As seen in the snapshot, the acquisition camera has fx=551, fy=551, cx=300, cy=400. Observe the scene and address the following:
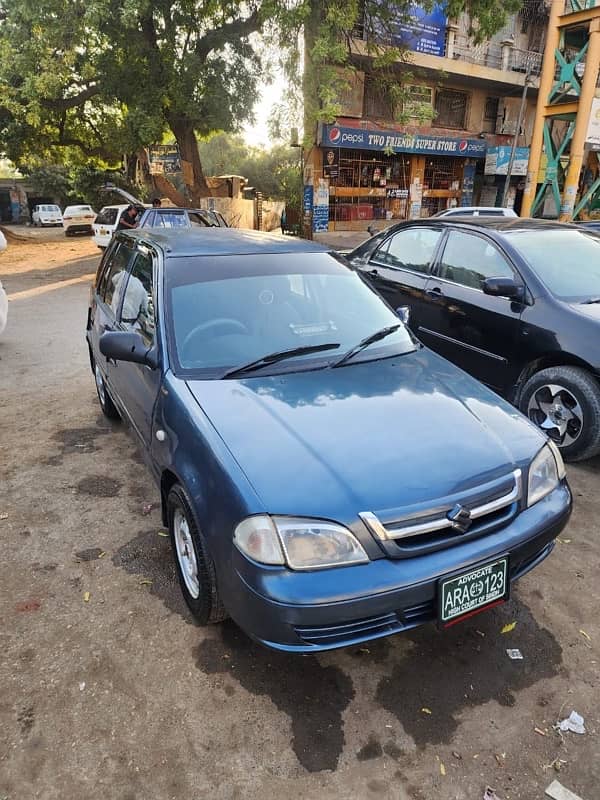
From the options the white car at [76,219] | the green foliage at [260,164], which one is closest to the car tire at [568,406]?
the green foliage at [260,164]

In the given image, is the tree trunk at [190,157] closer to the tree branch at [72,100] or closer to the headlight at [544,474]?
the tree branch at [72,100]

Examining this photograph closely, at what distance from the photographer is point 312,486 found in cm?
202

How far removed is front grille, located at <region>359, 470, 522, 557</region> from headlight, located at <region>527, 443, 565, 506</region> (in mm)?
161

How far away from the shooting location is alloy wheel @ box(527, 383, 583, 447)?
4.04m

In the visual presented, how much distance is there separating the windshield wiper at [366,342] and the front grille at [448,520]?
1056 mm

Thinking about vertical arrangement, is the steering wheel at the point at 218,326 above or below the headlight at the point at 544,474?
above

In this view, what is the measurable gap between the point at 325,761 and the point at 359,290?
2.52 meters

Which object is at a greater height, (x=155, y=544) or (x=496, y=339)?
(x=496, y=339)

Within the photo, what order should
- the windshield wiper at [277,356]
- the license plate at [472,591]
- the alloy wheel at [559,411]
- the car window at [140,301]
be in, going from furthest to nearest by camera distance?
the alloy wheel at [559,411], the car window at [140,301], the windshield wiper at [277,356], the license plate at [472,591]

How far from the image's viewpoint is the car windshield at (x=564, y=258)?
4.27m

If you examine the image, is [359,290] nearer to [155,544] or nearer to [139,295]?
[139,295]

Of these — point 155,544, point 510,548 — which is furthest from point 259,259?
point 510,548

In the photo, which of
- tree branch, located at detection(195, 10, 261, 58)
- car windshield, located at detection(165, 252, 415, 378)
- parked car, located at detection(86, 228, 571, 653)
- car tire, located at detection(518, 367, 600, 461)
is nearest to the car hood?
parked car, located at detection(86, 228, 571, 653)

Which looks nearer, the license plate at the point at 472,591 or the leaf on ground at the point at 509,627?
the license plate at the point at 472,591
